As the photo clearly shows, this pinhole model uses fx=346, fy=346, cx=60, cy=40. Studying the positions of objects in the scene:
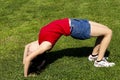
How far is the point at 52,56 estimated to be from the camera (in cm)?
Result: 931

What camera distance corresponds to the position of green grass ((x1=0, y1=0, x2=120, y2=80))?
814 centimetres

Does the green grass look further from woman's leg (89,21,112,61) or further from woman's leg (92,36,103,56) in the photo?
woman's leg (89,21,112,61)

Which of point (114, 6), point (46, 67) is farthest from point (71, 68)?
point (114, 6)

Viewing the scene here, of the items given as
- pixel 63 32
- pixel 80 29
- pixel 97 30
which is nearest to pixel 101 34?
pixel 97 30

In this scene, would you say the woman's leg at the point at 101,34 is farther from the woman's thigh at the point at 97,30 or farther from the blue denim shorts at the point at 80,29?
the blue denim shorts at the point at 80,29

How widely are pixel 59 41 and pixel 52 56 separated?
1.22m

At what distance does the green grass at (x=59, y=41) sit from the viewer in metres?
8.14

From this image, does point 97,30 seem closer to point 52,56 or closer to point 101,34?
point 101,34

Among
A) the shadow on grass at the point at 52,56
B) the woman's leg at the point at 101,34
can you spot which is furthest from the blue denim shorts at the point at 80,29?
the shadow on grass at the point at 52,56

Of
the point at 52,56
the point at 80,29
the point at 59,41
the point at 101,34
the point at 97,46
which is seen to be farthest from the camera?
the point at 59,41

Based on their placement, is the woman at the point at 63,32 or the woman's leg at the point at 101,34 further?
the woman's leg at the point at 101,34

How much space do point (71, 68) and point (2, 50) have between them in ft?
8.48

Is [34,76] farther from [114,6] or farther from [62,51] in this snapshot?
[114,6]

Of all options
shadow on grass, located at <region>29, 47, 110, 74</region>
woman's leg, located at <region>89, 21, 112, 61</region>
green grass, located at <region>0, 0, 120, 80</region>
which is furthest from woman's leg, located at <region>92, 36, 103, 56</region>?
shadow on grass, located at <region>29, 47, 110, 74</region>
